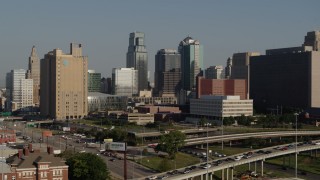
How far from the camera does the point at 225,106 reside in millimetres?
182875

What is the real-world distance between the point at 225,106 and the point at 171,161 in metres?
88.6

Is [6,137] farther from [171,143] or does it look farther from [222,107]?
[222,107]

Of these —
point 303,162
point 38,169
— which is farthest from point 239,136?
point 38,169

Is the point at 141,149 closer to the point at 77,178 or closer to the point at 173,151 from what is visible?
the point at 173,151

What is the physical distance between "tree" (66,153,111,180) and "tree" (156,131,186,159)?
3090cm

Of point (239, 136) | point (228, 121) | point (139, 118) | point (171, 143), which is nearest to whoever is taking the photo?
point (171, 143)

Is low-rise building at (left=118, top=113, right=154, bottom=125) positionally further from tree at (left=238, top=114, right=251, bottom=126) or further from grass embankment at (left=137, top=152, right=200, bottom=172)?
grass embankment at (left=137, top=152, right=200, bottom=172)

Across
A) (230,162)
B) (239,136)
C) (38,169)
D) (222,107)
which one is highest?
(222,107)

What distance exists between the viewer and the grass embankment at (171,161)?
8956 cm

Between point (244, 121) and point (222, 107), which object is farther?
point (222, 107)

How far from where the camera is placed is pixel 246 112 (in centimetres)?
18938

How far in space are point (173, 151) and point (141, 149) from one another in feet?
44.1

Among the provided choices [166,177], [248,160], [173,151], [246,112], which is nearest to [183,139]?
[173,151]

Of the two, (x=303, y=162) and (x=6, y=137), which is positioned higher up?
(x=6, y=137)
